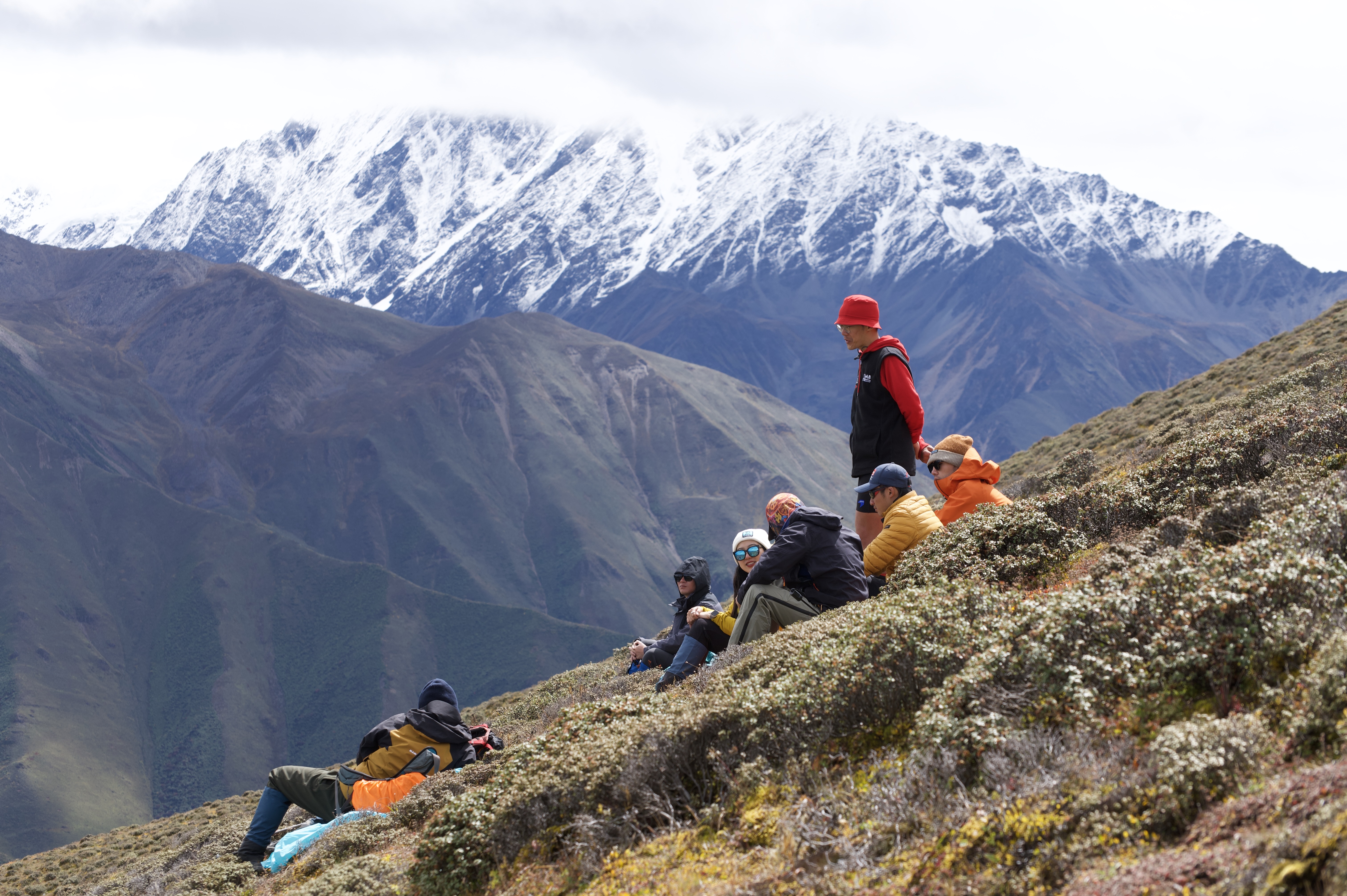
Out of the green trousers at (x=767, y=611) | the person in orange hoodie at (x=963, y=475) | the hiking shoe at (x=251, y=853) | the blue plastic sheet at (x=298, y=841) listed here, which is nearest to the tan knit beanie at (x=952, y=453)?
the person in orange hoodie at (x=963, y=475)

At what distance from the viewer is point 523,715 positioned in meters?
19.6

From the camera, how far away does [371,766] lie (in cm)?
1105

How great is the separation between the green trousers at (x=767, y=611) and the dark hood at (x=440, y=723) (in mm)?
3482

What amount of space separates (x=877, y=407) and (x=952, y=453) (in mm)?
1304

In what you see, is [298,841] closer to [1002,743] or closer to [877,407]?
[877,407]

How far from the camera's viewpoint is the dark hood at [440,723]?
1102 cm

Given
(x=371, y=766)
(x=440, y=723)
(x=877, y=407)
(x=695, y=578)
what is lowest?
(x=371, y=766)

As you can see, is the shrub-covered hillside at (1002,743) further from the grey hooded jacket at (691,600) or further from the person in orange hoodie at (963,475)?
the grey hooded jacket at (691,600)

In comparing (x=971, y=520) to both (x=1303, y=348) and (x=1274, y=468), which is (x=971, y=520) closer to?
(x=1274, y=468)

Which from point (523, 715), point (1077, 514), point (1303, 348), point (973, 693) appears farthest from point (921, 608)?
point (1303, 348)

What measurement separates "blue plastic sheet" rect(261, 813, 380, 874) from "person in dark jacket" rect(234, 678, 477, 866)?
0.29 metres

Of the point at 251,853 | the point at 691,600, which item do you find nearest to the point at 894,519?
the point at 691,600

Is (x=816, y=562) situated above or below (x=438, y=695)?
above

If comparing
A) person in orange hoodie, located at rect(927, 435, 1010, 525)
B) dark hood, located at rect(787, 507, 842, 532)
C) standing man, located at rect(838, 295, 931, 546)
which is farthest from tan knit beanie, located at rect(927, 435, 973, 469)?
dark hood, located at rect(787, 507, 842, 532)
